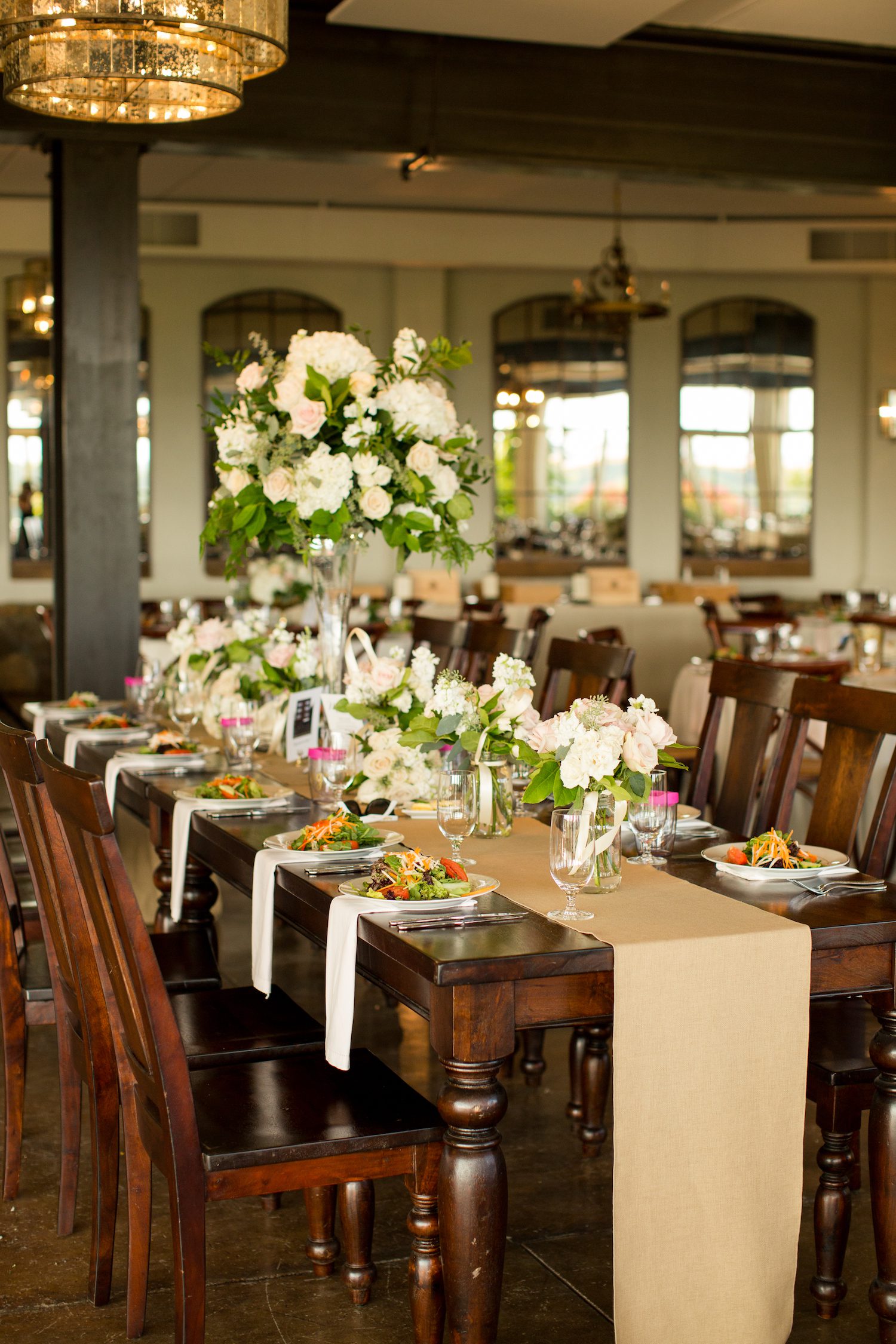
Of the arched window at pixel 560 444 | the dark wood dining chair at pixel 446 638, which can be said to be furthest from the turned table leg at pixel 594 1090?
the arched window at pixel 560 444

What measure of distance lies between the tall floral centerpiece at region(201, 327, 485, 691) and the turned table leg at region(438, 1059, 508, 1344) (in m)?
1.69

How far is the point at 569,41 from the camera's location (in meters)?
6.03

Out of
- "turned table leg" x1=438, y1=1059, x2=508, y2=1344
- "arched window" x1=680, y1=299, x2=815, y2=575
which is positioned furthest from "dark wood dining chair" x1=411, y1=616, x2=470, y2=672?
"arched window" x1=680, y1=299, x2=815, y2=575

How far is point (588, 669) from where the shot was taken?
→ 13.2 ft

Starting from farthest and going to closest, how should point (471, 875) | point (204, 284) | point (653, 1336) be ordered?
1. point (204, 284)
2. point (471, 875)
3. point (653, 1336)

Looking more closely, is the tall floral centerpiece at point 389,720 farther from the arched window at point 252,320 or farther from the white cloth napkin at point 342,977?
the arched window at point 252,320

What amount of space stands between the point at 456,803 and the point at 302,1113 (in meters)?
0.59

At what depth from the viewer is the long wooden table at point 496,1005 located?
81.0 inches

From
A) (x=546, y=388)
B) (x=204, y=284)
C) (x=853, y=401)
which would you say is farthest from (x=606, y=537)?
(x=204, y=284)

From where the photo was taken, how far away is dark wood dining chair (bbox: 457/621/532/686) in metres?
4.58

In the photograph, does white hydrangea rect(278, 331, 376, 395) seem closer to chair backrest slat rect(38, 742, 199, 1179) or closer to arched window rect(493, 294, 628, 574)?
chair backrest slat rect(38, 742, 199, 1179)

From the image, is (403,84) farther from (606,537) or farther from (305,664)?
(606,537)

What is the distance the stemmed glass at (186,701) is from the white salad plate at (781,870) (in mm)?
2025

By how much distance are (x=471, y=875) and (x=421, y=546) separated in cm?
133
